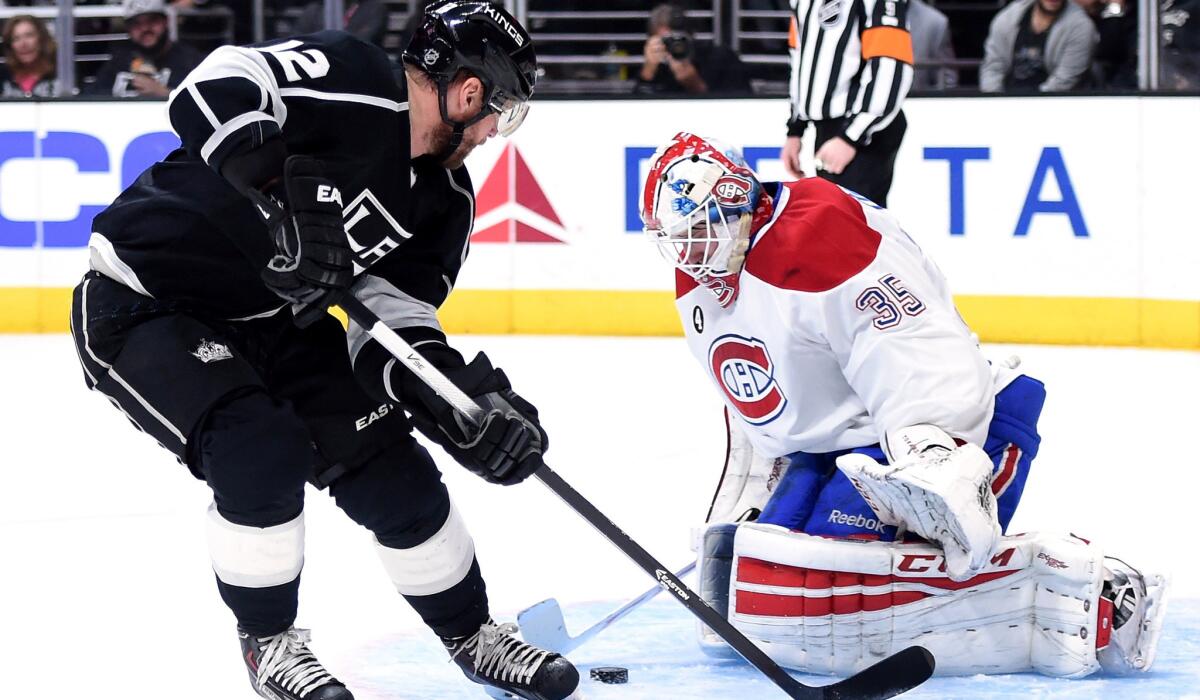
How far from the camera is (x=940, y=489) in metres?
2.08

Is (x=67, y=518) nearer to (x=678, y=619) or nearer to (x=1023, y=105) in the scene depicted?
(x=678, y=619)

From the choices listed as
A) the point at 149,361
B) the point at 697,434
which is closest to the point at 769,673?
the point at 149,361

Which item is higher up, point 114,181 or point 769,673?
point 114,181

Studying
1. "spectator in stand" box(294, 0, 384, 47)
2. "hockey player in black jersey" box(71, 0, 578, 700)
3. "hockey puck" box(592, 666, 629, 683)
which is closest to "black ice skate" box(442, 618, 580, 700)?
"hockey player in black jersey" box(71, 0, 578, 700)

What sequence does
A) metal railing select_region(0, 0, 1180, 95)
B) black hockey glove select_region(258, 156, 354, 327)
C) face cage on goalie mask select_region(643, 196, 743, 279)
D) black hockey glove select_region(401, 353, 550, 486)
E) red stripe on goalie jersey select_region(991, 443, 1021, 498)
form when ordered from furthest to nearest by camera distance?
metal railing select_region(0, 0, 1180, 95), red stripe on goalie jersey select_region(991, 443, 1021, 498), face cage on goalie mask select_region(643, 196, 743, 279), black hockey glove select_region(401, 353, 550, 486), black hockey glove select_region(258, 156, 354, 327)

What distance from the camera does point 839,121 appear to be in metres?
4.29

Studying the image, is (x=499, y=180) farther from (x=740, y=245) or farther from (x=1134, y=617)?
(x=1134, y=617)

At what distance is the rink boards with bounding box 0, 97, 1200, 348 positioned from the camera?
532 centimetres

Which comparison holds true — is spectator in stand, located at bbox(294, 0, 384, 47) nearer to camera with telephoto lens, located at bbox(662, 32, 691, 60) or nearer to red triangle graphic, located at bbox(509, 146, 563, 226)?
red triangle graphic, located at bbox(509, 146, 563, 226)

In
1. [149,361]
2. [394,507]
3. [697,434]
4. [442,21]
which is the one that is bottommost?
[697,434]

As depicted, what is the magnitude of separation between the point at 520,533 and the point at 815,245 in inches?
44.2

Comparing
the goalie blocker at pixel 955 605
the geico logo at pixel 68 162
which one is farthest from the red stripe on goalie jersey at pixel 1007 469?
the geico logo at pixel 68 162

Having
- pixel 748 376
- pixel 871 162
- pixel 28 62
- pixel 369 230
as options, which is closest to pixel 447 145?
pixel 369 230

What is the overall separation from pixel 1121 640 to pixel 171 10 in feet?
16.1
